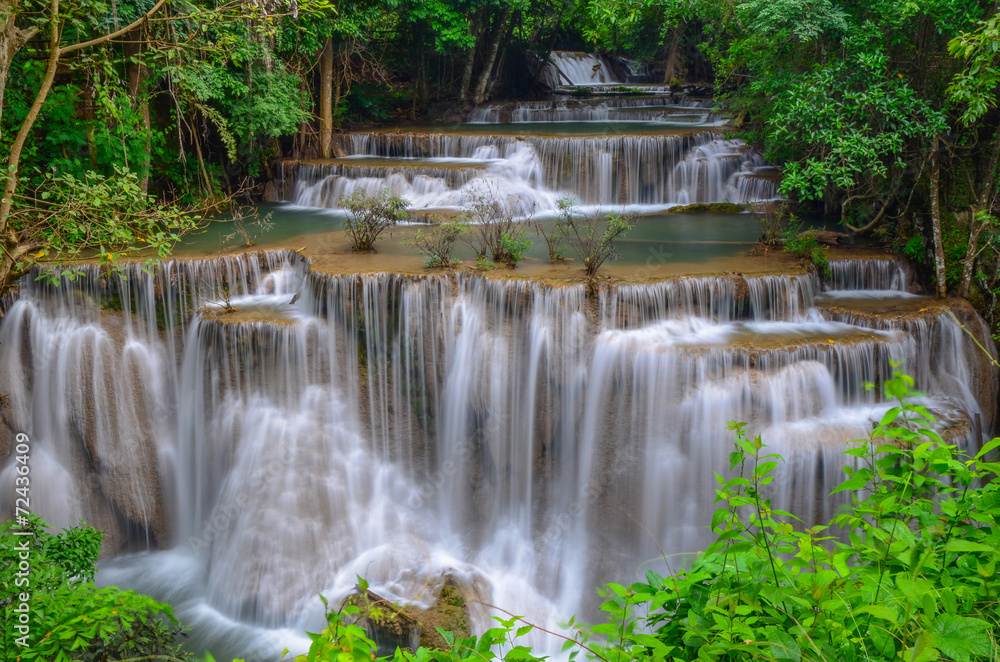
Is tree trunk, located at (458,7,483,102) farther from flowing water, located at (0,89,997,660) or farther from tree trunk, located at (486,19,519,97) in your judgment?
flowing water, located at (0,89,997,660)

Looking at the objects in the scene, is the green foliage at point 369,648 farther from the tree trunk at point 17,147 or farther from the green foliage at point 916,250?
the green foliage at point 916,250

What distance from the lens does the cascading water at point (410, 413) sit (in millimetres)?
7500

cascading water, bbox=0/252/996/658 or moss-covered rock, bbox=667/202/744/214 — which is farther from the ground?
moss-covered rock, bbox=667/202/744/214

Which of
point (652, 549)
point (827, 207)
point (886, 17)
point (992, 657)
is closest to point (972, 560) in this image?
point (992, 657)

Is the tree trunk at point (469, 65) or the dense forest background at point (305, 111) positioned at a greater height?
the tree trunk at point (469, 65)

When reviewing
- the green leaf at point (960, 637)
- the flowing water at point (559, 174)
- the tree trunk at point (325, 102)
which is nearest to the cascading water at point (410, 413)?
the flowing water at point (559, 174)

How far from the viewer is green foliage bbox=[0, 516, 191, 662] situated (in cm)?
356

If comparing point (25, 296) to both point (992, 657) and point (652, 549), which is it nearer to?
point (652, 549)

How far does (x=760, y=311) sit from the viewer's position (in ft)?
27.1

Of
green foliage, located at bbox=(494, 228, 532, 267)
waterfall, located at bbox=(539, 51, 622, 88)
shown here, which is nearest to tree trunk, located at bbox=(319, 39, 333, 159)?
green foliage, located at bbox=(494, 228, 532, 267)

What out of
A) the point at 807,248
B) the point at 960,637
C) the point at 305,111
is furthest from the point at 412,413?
the point at 305,111

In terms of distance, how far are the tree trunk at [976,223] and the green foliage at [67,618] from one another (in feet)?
30.1

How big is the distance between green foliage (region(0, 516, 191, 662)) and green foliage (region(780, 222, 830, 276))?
328 inches

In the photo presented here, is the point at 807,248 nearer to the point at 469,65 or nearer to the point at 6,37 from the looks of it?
the point at 6,37
